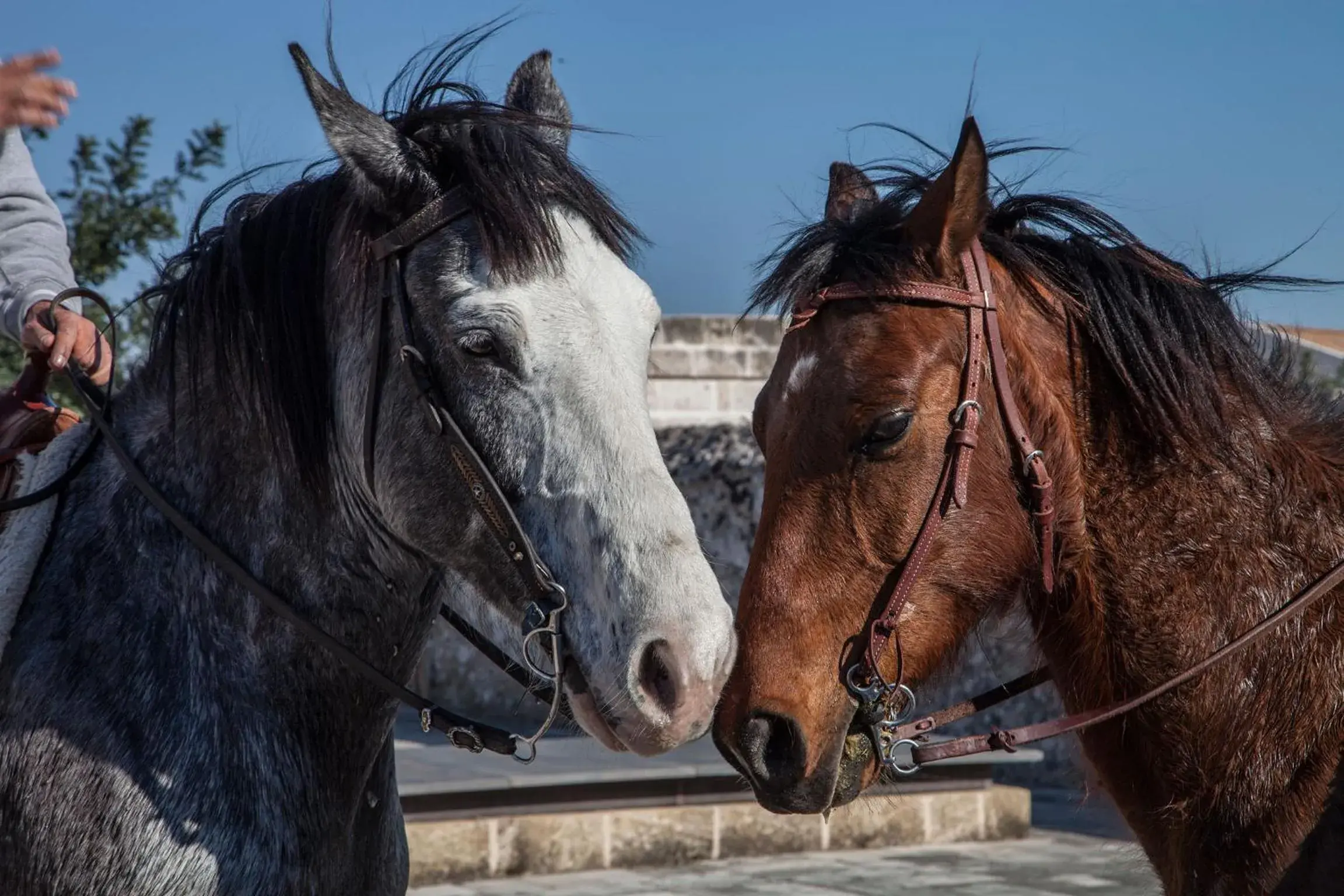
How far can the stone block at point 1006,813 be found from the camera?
842 centimetres

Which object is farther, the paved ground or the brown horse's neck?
the paved ground

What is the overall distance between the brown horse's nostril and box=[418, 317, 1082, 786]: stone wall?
19.0 ft

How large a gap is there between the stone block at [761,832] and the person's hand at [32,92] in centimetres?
595

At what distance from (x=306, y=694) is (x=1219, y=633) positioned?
5.69 feet

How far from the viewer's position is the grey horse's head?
1.98m

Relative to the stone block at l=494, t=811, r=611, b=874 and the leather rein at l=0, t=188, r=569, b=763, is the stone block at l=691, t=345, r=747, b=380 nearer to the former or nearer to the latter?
the stone block at l=494, t=811, r=611, b=874

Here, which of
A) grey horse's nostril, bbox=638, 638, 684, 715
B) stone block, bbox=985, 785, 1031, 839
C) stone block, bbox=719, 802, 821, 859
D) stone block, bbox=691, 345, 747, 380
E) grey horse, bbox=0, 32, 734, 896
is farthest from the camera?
stone block, bbox=691, 345, 747, 380

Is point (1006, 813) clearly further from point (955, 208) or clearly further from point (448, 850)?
point (955, 208)

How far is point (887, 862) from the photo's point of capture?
25.2 feet

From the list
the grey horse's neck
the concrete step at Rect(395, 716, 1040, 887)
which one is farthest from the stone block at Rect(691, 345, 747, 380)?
the grey horse's neck

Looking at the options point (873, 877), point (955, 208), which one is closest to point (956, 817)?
point (873, 877)

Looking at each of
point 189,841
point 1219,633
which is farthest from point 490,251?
point 1219,633

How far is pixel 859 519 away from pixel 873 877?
497 centimetres

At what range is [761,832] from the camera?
25.5 feet
